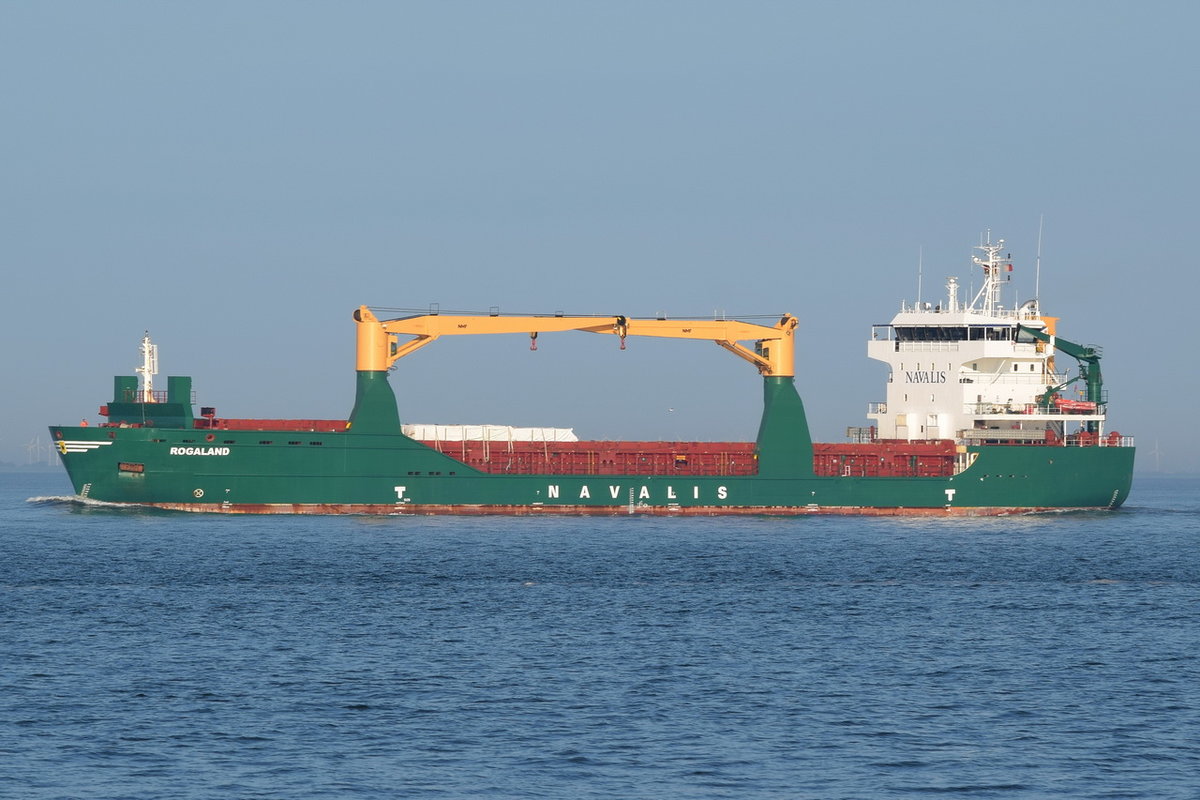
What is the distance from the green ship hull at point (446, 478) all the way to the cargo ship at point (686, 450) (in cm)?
6

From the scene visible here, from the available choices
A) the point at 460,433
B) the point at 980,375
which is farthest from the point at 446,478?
the point at 980,375

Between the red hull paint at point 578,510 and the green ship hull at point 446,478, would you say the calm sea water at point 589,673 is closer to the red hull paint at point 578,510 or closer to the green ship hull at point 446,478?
the green ship hull at point 446,478

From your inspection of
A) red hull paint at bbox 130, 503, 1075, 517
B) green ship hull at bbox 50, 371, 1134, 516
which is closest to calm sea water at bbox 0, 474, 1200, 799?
green ship hull at bbox 50, 371, 1134, 516

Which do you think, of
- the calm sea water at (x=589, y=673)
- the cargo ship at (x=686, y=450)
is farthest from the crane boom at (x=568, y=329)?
the calm sea water at (x=589, y=673)

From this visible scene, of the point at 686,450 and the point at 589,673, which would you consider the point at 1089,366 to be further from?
the point at 589,673

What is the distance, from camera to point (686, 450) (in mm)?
→ 66750

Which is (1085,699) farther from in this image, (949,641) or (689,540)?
(689,540)

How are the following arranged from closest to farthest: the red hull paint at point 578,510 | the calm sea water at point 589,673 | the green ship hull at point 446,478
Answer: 1. the calm sea water at point 589,673
2. the green ship hull at point 446,478
3. the red hull paint at point 578,510

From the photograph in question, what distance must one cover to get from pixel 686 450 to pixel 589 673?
3929 centimetres

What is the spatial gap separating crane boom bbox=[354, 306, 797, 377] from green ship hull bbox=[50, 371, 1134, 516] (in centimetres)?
97

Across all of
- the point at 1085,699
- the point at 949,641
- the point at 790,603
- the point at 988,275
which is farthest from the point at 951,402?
the point at 1085,699

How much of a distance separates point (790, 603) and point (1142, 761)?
54.2 ft

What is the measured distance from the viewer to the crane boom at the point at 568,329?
63094 millimetres

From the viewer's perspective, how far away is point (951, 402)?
70.6 metres
